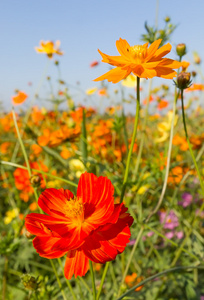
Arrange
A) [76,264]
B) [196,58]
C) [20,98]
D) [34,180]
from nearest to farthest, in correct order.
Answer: [76,264] → [34,180] → [196,58] → [20,98]

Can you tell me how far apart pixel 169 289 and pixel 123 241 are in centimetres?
57

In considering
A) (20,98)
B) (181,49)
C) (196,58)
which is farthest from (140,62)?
(20,98)

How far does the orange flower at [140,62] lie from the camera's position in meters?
0.35

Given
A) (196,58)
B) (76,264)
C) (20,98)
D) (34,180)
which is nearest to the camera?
(76,264)

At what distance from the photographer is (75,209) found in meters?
0.35

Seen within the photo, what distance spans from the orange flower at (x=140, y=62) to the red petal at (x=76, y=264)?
22 centimetres

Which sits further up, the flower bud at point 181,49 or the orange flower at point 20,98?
the flower bud at point 181,49

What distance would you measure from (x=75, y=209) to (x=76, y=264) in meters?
0.07

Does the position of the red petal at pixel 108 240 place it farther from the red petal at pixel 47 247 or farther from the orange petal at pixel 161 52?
the orange petal at pixel 161 52

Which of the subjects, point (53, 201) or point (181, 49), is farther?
point (181, 49)

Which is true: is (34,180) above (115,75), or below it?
below

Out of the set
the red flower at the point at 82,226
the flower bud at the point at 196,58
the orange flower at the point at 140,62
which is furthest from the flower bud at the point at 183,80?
the flower bud at the point at 196,58

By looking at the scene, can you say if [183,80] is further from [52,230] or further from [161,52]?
[52,230]

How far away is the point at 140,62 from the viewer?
0.37 m
